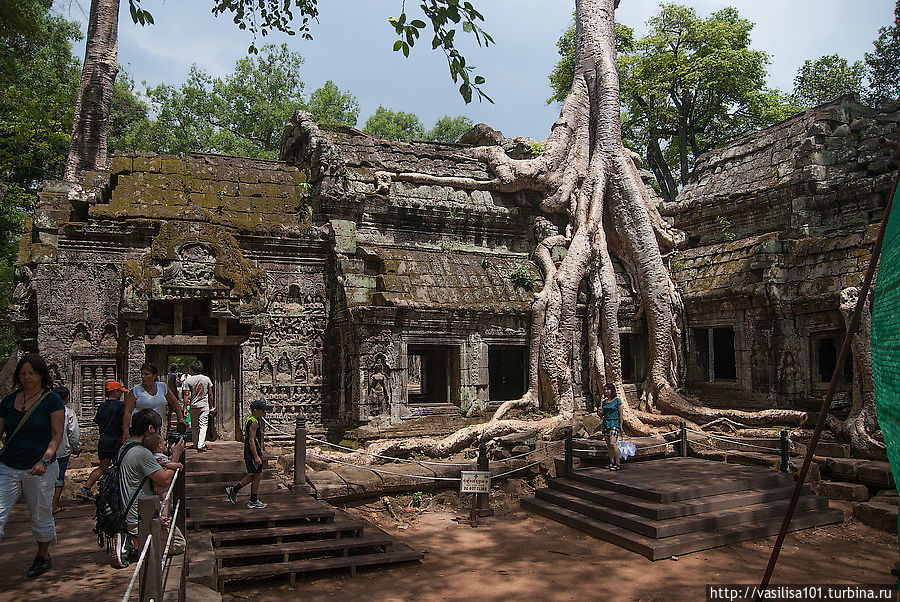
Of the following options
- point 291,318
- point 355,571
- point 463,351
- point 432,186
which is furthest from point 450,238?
point 355,571

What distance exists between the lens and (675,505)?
7902 mm

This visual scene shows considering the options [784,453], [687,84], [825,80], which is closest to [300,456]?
[784,453]

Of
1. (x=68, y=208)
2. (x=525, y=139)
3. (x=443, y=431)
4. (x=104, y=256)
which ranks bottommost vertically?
(x=443, y=431)

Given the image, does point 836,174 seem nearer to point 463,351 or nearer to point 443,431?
point 463,351

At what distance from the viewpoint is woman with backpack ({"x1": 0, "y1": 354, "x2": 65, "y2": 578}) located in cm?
466

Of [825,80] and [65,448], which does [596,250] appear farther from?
[825,80]

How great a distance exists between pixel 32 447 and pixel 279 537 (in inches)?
104

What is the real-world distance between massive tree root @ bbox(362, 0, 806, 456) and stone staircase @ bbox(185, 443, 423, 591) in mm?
4707

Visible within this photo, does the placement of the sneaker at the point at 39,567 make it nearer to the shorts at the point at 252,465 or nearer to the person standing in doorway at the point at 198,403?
the shorts at the point at 252,465

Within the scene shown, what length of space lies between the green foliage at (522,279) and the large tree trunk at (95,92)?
10530mm

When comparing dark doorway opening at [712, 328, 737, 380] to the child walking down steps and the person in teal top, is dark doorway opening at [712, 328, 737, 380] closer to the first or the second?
the person in teal top

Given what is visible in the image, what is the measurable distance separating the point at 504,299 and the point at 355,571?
7277 mm

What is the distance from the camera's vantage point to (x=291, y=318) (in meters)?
11.8

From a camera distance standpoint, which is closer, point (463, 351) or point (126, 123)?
point (463, 351)
